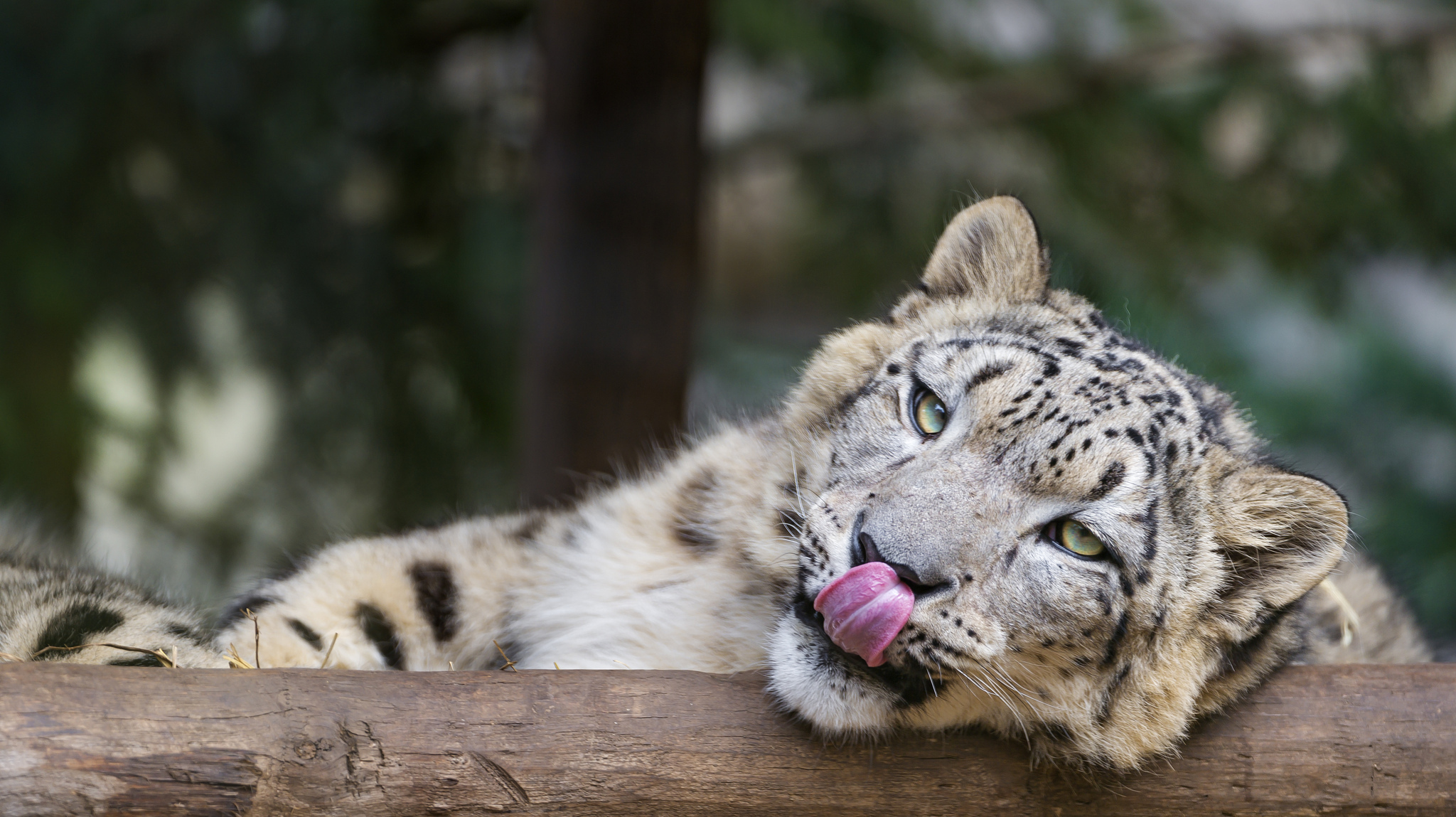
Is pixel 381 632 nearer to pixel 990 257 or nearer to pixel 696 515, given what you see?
pixel 696 515

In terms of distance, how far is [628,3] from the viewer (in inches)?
187

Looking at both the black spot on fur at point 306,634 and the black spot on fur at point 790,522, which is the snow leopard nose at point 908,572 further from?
the black spot on fur at point 306,634

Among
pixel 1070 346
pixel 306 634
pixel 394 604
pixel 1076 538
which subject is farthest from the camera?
pixel 394 604

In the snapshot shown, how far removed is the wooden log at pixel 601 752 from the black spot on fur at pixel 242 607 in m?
1.10

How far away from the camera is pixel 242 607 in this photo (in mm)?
3387

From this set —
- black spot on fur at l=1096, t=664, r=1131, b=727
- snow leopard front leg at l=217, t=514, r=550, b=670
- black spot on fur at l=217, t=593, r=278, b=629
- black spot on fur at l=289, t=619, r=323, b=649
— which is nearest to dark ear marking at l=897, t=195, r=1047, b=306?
black spot on fur at l=1096, t=664, r=1131, b=727

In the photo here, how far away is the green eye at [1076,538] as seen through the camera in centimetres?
267

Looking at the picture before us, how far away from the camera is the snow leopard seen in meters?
2.55

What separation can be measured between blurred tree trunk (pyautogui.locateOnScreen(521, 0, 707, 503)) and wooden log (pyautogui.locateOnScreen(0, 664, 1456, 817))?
2.50 metres

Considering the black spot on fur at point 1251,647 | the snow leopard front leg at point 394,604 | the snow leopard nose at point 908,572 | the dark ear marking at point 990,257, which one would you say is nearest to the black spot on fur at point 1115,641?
the black spot on fur at point 1251,647

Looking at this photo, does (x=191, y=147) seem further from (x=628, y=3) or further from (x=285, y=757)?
(x=285, y=757)

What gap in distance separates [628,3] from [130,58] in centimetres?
281

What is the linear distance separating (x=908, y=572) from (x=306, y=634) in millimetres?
1836

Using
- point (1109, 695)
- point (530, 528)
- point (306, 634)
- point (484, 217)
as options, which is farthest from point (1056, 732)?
point (484, 217)
